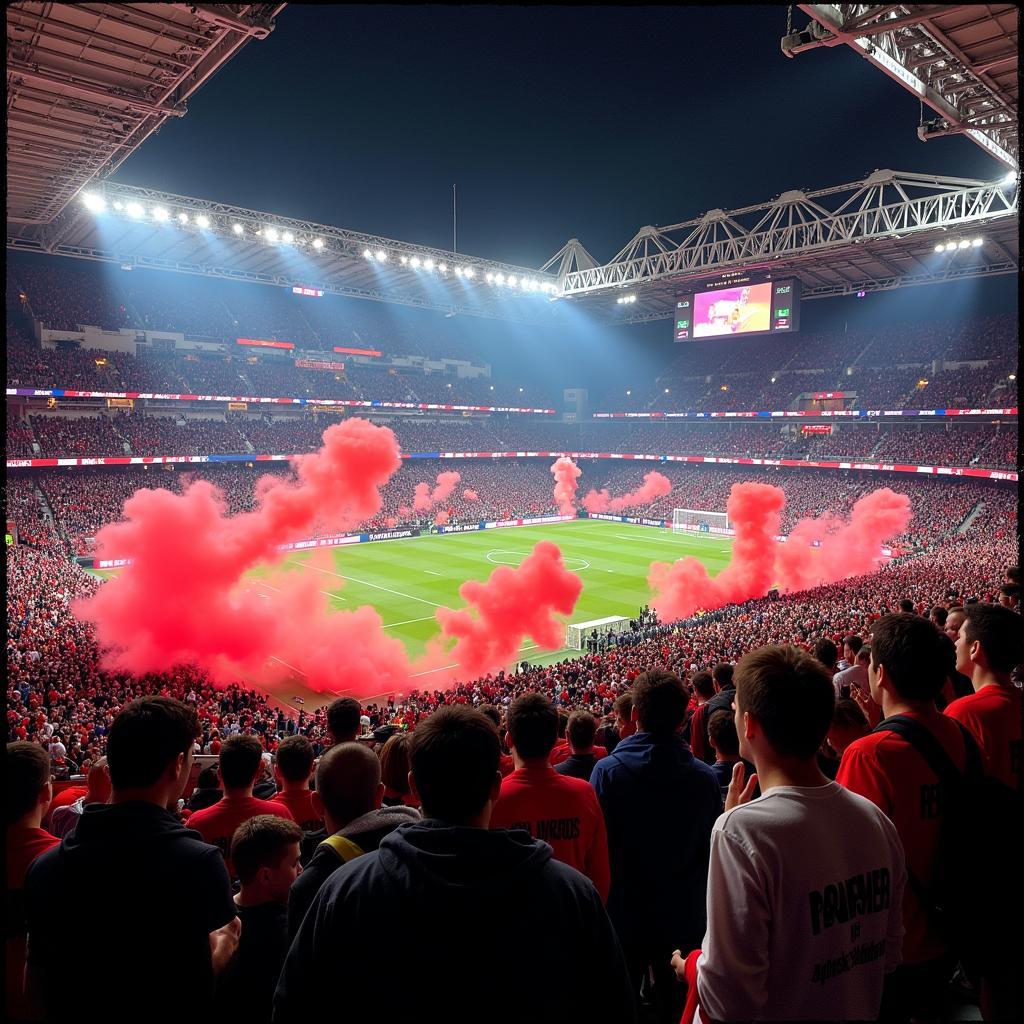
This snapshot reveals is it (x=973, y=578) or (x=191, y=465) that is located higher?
(x=191, y=465)

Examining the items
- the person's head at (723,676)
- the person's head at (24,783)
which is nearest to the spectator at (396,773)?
the person's head at (24,783)

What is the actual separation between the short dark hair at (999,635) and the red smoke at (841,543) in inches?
1343

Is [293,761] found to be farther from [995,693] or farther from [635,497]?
[635,497]

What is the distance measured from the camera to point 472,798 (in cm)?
229

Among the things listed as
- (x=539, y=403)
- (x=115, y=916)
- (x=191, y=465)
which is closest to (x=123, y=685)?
(x=115, y=916)

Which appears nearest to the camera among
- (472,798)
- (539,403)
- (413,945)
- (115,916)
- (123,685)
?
(413,945)

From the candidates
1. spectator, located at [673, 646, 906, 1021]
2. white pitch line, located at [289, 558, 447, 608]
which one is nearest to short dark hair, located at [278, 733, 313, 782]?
spectator, located at [673, 646, 906, 1021]

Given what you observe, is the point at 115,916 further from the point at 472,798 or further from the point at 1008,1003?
the point at 1008,1003

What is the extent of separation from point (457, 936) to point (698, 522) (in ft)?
194

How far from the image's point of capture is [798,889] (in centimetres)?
239

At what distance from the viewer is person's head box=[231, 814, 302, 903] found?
3266 millimetres

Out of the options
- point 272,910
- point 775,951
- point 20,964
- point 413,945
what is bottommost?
point 20,964

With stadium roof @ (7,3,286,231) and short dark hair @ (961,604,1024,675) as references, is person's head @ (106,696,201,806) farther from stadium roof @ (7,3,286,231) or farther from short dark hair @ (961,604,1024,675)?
stadium roof @ (7,3,286,231)

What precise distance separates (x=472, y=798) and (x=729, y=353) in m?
77.7
